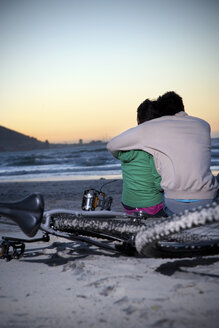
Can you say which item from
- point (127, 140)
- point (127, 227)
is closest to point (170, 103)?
point (127, 140)

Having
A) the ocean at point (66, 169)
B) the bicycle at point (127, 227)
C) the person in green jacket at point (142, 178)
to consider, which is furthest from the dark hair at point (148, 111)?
the ocean at point (66, 169)

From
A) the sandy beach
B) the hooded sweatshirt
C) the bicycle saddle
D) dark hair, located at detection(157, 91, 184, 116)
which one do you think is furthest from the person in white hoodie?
the bicycle saddle

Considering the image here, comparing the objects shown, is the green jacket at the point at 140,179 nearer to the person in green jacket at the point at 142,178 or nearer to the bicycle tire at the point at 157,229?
the person in green jacket at the point at 142,178

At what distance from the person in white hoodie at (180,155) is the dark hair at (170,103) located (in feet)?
0.55

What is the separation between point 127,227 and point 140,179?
74 centimetres

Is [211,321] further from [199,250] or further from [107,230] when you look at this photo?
[107,230]

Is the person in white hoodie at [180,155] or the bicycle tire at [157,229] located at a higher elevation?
the person in white hoodie at [180,155]

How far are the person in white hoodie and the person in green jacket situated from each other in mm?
277

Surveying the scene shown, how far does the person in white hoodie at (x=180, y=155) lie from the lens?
2.30m

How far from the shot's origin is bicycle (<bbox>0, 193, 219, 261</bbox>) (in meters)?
1.65

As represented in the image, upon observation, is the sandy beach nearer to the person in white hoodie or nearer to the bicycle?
the bicycle

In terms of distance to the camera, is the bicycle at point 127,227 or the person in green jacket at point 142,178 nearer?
the bicycle at point 127,227

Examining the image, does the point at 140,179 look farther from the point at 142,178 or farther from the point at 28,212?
the point at 28,212

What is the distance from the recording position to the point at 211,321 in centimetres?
162
